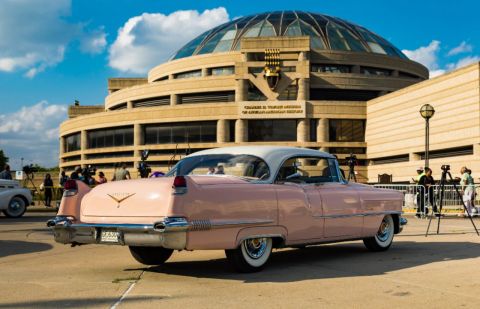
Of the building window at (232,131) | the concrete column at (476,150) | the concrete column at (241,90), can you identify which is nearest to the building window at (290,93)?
the concrete column at (241,90)

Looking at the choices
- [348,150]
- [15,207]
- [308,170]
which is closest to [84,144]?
[348,150]

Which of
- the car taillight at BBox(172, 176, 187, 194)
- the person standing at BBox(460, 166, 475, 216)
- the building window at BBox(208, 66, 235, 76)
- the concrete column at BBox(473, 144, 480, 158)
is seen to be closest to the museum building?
the building window at BBox(208, 66, 235, 76)

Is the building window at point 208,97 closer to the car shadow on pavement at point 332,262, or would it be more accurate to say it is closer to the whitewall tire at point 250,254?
the car shadow on pavement at point 332,262

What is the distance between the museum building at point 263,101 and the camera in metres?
51.0

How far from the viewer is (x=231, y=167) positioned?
25.3 feet

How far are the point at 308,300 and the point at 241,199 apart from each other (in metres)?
1.87

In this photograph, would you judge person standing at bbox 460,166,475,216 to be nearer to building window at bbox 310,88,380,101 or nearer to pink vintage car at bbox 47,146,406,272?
pink vintage car at bbox 47,146,406,272

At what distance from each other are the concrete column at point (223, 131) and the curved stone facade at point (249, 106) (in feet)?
0.29

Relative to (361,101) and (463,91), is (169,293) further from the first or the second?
(361,101)

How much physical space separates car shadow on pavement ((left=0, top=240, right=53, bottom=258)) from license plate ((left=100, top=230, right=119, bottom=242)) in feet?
10.1

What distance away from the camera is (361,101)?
5466cm

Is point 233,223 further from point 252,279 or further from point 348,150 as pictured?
point 348,150

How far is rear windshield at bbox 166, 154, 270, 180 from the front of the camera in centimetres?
764

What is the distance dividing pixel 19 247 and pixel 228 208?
17.5ft
